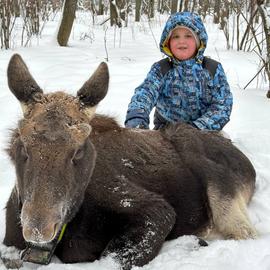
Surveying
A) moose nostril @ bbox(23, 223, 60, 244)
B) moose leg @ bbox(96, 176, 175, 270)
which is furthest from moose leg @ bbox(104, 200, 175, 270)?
moose nostril @ bbox(23, 223, 60, 244)

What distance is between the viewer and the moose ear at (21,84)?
3418 mm

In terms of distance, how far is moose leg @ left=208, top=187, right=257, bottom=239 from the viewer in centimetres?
438

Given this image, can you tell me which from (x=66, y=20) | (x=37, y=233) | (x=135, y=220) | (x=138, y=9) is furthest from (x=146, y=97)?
(x=138, y=9)

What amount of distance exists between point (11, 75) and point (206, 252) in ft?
6.62

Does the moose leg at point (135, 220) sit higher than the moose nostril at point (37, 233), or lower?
lower

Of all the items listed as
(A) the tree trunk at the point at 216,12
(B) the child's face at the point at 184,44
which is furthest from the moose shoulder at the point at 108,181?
(A) the tree trunk at the point at 216,12

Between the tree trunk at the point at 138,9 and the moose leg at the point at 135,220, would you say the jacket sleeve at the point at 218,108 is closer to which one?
the moose leg at the point at 135,220

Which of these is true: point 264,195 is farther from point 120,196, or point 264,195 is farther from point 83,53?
point 83,53

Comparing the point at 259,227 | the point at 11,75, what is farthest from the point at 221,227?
the point at 11,75

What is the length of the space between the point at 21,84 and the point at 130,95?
5.23m

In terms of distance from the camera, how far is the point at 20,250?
366cm

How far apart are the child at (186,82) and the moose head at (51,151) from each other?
252cm

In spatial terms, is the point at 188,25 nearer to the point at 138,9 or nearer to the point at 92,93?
the point at 92,93

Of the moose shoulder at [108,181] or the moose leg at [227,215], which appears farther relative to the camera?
the moose leg at [227,215]
